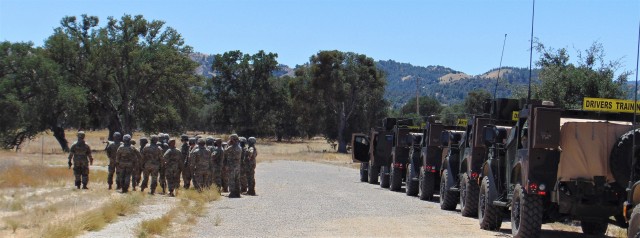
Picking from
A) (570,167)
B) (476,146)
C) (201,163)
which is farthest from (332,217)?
(201,163)

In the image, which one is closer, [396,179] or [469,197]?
[469,197]

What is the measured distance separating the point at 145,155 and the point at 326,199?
5.76 m

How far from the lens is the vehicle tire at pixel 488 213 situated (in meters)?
15.5

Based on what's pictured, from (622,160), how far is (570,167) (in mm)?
788

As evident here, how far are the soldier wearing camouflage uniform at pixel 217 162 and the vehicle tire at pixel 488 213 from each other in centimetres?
1231

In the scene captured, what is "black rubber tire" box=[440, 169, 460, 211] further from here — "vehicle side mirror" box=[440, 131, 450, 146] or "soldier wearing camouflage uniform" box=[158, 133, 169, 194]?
"soldier wearing camouflage uniform" box=[158, 133, 169, 194]

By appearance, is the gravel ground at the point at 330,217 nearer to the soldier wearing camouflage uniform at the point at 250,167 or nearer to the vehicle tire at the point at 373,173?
the soldier wearing camouflage uniform at the point at 250,167

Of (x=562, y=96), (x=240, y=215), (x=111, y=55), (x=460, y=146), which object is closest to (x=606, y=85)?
(x=562, y=96)

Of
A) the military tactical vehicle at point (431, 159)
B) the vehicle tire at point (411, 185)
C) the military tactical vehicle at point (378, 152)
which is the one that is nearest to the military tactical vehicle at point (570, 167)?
the military tactical vehicle at point (431, 159)

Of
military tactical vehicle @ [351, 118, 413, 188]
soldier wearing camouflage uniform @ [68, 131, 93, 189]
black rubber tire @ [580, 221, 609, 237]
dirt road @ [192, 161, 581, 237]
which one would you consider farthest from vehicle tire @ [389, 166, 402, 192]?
black rubber tire @ [580, 221, 609, 237]

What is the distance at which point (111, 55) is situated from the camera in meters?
63.8

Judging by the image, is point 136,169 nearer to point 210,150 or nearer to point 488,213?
point 210,150

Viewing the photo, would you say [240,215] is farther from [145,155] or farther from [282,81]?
[282,81]

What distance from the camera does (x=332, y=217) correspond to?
1808 cm
